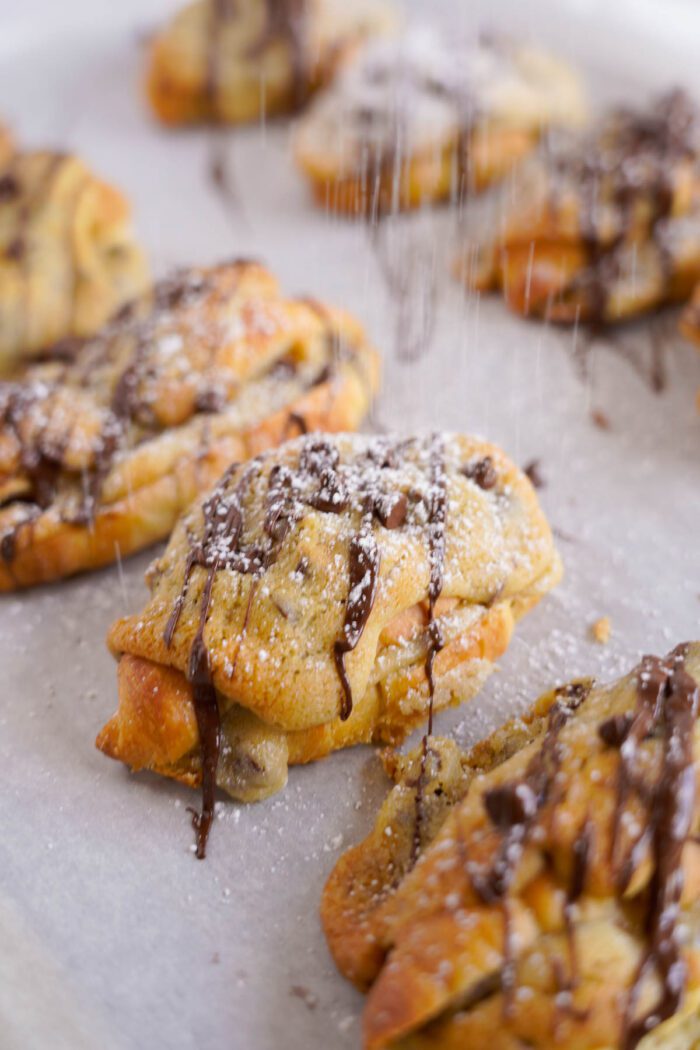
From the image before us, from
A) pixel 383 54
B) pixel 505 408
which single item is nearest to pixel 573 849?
pixel 505 408

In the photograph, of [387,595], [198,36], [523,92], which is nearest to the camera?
[387,595]

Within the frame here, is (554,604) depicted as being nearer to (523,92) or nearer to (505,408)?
(505,408)

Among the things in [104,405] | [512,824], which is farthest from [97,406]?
[512,824]

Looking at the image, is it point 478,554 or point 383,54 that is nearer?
point 478,554

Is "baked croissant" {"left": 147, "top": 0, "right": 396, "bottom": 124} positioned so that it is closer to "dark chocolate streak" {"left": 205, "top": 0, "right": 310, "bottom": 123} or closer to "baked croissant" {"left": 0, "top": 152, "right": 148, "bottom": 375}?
"dark chocolate streak" {"left": 205, "top": 0, "right": 310, "bottom": 123}

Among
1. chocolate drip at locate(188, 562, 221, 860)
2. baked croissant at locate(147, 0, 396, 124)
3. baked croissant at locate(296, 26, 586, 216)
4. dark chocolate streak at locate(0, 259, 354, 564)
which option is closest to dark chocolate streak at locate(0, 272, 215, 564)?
dark chocolate streak at locate(0, 259, 354, 564)

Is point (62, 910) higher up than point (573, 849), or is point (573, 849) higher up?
point (573, 849)

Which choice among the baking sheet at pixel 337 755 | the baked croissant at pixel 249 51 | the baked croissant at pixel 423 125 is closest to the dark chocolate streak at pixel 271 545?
the baking sheet at pixel 337 755

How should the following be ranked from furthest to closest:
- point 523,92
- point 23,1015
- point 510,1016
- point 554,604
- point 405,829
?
point 523,92
point 554,604
point 405,829
point 23,1015
point 510,1016
